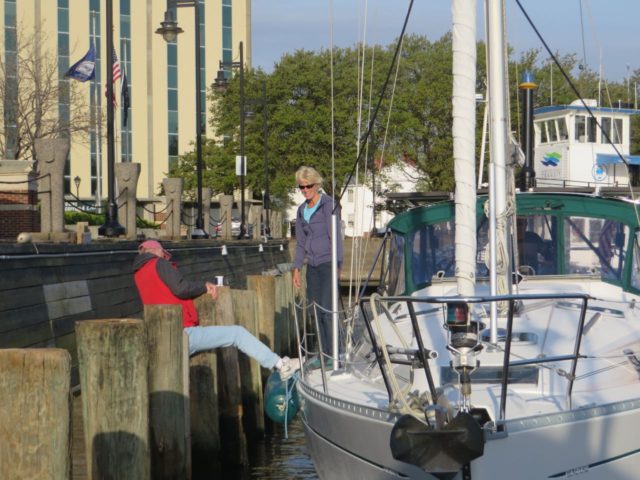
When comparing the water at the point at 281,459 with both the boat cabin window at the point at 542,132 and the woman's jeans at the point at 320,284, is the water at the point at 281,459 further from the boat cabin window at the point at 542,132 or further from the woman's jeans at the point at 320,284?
the boat cabin window at the point at 542,132

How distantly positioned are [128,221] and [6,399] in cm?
1667

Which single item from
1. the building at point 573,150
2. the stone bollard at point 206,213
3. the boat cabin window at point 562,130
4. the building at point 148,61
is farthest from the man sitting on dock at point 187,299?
the building at point 148,61

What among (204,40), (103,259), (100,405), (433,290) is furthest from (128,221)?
(204,40)

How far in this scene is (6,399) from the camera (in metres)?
6.32

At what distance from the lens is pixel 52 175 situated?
55.5 feet

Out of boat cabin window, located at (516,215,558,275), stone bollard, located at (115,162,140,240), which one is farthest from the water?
stone bollard, located at (115,162,140,240)

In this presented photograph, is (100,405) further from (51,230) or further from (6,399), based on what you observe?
(51,230)

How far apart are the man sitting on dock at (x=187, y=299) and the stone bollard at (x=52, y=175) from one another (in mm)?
6537

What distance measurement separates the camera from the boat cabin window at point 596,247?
412 inches

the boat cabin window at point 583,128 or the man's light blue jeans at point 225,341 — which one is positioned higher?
the boat cabin window at point 583,128

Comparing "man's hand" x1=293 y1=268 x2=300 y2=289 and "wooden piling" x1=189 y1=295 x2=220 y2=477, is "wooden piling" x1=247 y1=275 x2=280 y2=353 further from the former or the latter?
"wooden piling" x1=189 y1=295 x2=220 y2=477

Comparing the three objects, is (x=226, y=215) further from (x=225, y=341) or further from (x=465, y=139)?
(x=465, y=139)

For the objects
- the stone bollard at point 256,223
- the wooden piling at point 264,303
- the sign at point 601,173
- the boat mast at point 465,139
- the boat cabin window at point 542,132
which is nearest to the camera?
the boat mast at point 465,139

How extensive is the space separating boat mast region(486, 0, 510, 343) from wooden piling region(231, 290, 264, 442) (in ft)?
15.2
